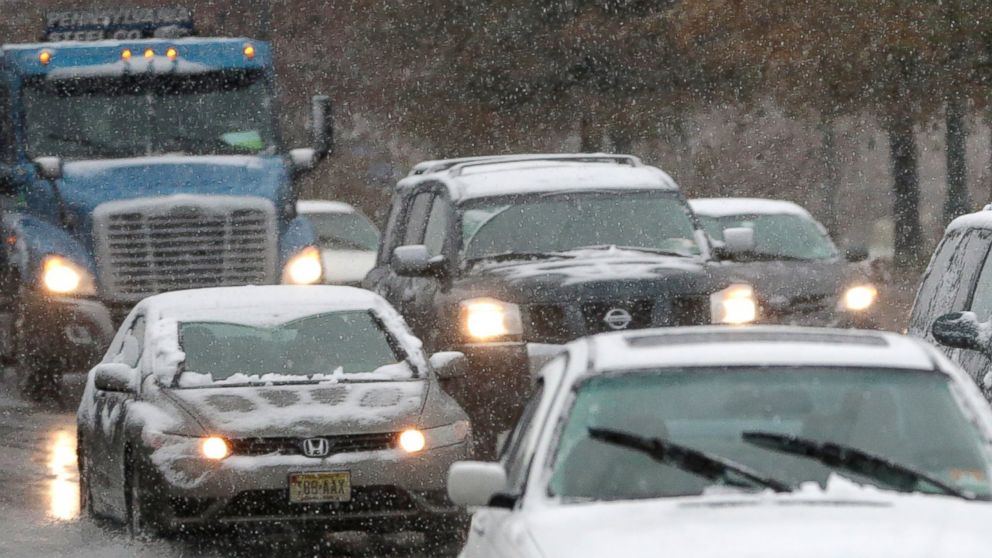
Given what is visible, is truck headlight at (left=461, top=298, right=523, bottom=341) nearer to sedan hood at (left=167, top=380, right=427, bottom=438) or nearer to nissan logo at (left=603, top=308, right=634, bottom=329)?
nissan logo at (left=603, top=308, right=634, bottom=329)

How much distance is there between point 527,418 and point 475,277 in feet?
28.9

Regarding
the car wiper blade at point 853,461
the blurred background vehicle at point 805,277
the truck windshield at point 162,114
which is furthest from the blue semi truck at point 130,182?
the car wiper blade at point 853,461

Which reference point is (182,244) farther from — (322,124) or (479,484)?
(479,484)

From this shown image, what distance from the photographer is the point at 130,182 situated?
20.8m

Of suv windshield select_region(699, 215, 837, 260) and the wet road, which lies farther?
suv windshield select_region(699, 215, 837, 260)

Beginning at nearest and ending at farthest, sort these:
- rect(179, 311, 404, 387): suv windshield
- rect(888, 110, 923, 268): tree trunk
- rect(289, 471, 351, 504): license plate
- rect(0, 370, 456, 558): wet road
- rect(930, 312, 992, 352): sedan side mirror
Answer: rect(930, 312, 992, 352): sedan side mirror → rect(289, 471, 351, 504): license plate → rect(0, 370, 456, 558): wet road → rect(179, 311, 404, 387): suv windshield → rect(888, 110, 923, 268): tree trunk

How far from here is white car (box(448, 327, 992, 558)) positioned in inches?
240

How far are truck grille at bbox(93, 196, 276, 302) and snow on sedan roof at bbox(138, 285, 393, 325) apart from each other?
690 cm

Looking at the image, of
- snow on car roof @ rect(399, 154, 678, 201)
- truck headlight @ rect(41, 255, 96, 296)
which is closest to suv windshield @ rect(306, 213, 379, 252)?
truck headlight @ rect(41, 255, 96, 296)

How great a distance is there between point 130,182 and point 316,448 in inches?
366

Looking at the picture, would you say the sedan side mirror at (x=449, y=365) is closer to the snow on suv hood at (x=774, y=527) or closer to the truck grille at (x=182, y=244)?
the snow on suv hood at (x=774, y=527)

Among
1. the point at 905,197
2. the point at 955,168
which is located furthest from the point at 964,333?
the point at 905,197

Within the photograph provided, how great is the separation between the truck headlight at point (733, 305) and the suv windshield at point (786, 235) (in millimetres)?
3570

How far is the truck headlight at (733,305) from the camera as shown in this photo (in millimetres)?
16234
